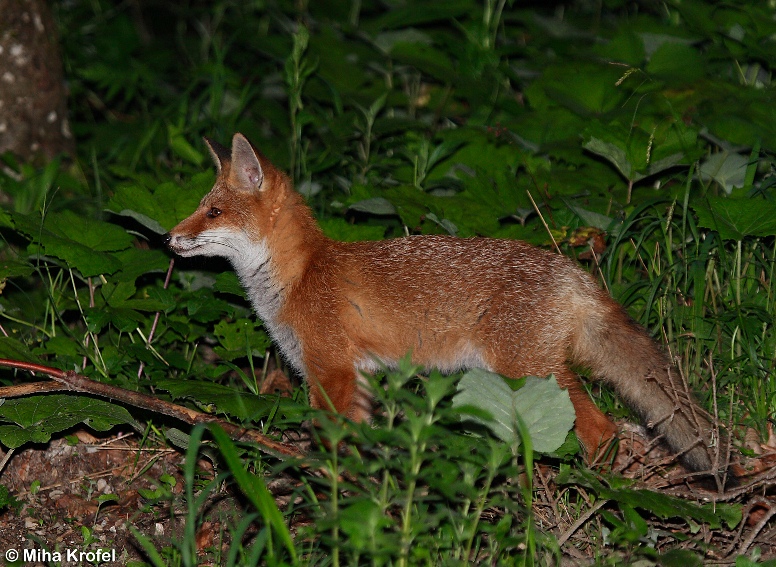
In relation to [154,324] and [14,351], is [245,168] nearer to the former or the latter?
[154,324]

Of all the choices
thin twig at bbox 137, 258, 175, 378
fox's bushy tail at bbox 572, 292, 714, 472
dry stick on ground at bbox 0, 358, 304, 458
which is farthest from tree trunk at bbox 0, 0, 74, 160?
fox's bushy tail at bbox 572, 292, 714, 472

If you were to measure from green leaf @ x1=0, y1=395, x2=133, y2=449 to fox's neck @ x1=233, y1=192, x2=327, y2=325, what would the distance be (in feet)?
3.36

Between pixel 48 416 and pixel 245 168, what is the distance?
1789 millimetres

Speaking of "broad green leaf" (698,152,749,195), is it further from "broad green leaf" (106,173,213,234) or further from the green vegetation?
"broad green leaf" (106,173,213,234)

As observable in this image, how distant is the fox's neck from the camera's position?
195 inches

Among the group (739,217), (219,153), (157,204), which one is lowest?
(739,217)

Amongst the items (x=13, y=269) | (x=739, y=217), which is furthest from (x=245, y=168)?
(x=739, y=217)

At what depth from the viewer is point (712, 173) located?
599cm

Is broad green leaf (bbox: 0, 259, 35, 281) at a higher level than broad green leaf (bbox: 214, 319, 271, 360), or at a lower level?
higher

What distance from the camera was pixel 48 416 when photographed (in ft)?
14.5

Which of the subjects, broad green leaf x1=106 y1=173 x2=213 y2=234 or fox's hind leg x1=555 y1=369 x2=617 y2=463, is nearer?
fox's hind leg x1=555 y1=369 x2=617 y2=463

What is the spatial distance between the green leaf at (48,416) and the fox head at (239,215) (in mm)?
1000

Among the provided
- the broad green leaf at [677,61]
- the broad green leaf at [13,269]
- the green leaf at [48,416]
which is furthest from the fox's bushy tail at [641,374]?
the broad green leaf at [13,269]

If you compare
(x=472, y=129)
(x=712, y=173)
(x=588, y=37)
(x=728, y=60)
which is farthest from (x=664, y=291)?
(x=588, y=37)
